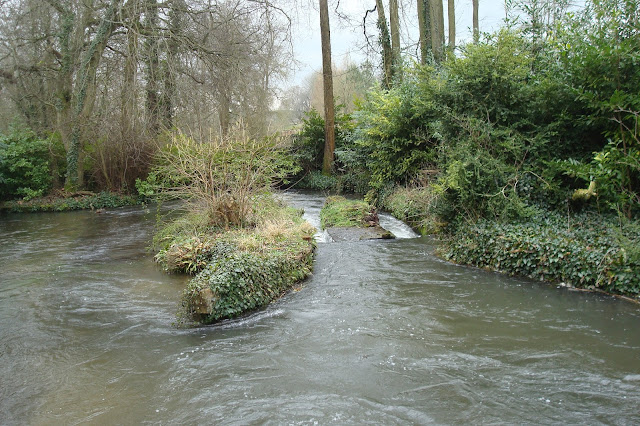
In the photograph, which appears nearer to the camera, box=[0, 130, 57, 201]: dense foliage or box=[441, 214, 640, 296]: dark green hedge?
box=[441, 214, 640, 296]: dark green hedge

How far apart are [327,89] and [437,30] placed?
572cm

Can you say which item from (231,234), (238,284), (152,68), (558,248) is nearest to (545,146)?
(558,248)

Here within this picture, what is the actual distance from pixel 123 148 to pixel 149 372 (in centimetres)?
1565

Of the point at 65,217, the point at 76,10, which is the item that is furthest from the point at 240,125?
the point at 76,10

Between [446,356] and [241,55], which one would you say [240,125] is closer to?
[241,55]

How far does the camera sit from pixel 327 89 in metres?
21.9

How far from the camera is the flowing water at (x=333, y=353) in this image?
433cm

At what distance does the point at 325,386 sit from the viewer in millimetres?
4746

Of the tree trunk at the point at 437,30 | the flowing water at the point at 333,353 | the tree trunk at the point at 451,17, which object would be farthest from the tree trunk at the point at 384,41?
the flowing water at the point at 333,353

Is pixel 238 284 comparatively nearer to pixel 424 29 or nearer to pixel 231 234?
pixel 231 234

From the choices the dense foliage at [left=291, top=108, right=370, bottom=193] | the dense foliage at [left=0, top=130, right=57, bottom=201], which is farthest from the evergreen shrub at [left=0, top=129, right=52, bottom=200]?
the dense foliage at [left=291, top=108, right=370, bottom=193]

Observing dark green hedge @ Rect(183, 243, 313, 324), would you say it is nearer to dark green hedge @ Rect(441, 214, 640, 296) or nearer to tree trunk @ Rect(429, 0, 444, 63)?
dark green hedge @ Rect(441, 214, 640, 296)

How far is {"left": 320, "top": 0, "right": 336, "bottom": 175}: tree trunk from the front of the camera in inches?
861

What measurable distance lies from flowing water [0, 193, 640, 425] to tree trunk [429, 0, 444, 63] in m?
11.1
